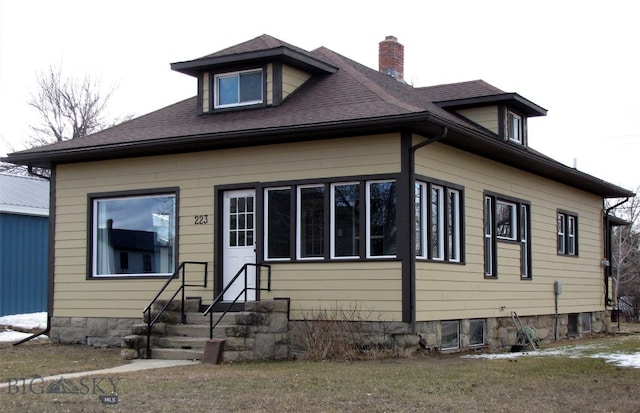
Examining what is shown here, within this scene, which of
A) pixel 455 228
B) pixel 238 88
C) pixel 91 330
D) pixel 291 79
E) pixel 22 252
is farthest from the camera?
pixel 22 252

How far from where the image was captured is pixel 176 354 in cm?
1349

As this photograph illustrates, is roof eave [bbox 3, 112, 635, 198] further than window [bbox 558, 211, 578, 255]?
No

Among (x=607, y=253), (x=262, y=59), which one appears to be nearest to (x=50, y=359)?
(x=262, y=59)

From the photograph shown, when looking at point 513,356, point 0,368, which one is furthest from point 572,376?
point 0,368

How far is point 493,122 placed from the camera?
1812 centimetres

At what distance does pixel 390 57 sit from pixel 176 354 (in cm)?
1068

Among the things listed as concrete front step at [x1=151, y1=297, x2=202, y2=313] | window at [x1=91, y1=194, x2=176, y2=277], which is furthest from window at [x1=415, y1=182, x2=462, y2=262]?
window at [x1=91, y1=194, x2=176, y2=277]

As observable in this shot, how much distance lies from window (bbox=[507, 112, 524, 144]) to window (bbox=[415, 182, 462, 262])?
3767 millimetres

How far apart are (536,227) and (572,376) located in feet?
26.1

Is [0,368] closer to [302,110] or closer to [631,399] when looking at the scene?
[302,110]

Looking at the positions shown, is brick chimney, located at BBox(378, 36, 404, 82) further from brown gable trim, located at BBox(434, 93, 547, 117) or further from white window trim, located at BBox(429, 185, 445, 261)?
white window trim, located at BBox(429, 185, 445, 261)

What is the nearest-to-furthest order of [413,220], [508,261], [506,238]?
[413,220]
[508,261]
[506,238]

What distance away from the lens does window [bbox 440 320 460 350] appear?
1464cm

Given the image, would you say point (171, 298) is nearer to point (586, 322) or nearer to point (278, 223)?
point (278, 223)
